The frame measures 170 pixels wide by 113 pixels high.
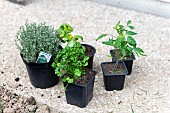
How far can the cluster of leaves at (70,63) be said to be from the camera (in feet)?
8.67

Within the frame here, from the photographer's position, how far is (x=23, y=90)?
301cm

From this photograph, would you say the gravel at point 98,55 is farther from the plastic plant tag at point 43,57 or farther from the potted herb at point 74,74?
the plastic plant tag at point 43,57

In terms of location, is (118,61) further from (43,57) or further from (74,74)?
(43,57)

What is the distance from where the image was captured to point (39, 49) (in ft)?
9.34

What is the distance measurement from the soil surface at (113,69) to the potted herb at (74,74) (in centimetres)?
20

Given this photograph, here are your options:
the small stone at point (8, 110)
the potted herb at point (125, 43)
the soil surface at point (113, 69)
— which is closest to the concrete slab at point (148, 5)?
the potted herb at point (125, 43)

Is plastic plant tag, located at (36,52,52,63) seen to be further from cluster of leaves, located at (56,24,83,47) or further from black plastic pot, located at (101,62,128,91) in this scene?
black plastic pot, located at (101,62,128,91)

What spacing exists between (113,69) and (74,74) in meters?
0.43

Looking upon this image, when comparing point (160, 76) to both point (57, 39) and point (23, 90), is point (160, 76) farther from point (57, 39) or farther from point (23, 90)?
point (23, 90)

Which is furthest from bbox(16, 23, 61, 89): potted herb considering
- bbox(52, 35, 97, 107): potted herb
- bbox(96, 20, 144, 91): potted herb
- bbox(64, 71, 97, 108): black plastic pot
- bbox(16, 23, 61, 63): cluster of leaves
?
bbox(96, 20, 144, 91): potted herb

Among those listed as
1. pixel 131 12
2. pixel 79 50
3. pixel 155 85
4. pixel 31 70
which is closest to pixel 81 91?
pixel 79 50

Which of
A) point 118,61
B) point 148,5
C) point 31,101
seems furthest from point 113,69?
point 148,5

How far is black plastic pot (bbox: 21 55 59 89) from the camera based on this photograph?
2830 mm

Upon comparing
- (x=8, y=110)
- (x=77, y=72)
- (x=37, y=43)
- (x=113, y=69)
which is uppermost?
(x=37, y=43)
